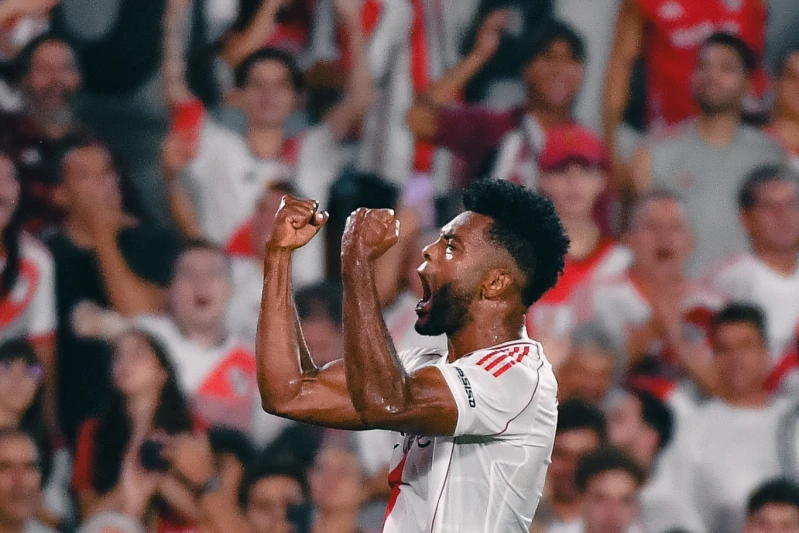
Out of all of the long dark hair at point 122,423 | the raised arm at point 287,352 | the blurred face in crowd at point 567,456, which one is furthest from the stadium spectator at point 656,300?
the raised arm at point 287,352

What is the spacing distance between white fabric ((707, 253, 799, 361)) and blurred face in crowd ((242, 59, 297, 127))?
2431 mm

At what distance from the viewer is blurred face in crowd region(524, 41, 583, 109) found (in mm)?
6227

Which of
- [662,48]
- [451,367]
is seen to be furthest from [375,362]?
[662,48]

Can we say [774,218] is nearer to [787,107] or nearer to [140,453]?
[787,107]

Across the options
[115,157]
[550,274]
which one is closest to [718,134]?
[115,157]

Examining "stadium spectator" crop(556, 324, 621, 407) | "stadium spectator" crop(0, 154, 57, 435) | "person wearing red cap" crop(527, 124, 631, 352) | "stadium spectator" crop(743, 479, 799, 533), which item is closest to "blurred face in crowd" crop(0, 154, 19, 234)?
"stadium spectator" crop(0, 154, 57, 435)

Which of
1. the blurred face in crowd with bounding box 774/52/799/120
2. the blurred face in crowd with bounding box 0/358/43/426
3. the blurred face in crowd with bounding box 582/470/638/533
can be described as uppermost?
the blurred face in crowd with bounding box 774/52/799/120

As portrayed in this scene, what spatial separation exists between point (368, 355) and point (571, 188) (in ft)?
12.6

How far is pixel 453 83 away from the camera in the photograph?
631cm

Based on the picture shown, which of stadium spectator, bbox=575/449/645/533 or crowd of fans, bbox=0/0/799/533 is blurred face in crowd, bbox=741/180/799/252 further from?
stadium spectator, bbox=575/449/645/533

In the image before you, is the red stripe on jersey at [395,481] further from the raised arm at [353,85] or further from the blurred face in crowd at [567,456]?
the raised arm at [353,85]

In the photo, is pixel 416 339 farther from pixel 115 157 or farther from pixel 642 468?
pixel 115 157

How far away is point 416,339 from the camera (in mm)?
5785

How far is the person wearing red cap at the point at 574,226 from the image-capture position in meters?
5.93
